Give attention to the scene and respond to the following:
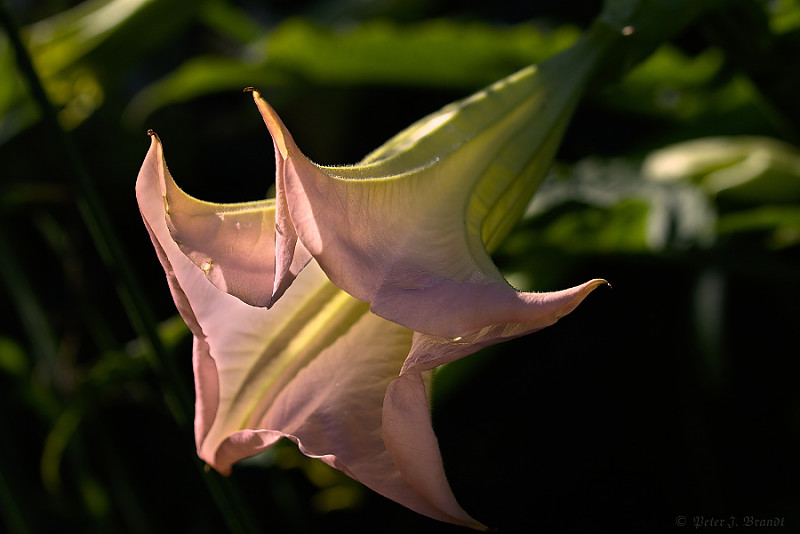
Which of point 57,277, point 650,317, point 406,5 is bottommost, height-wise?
point 650,317

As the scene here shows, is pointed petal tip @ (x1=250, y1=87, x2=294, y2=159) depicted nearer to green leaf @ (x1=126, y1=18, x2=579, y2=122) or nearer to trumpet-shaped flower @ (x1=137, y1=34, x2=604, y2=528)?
trumpet-shaped flower @ (x1=137, y1=34, x2=604, y2=528)

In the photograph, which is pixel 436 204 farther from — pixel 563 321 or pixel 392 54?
pixel 563 321

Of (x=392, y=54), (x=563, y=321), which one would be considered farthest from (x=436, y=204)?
(x=563, y=321)

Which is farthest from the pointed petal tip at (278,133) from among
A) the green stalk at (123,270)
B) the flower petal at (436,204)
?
the green stalk at (123,270)

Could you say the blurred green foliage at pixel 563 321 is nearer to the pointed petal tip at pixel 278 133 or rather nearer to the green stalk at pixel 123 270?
the green stalk at pixel 123 270

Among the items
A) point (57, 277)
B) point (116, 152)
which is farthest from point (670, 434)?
point (116, 152)

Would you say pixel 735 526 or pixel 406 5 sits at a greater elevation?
pixel 406 5

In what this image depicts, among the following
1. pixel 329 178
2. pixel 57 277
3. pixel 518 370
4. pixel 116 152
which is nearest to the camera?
pixel 329 178

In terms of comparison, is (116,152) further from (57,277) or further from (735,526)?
(735,526)
